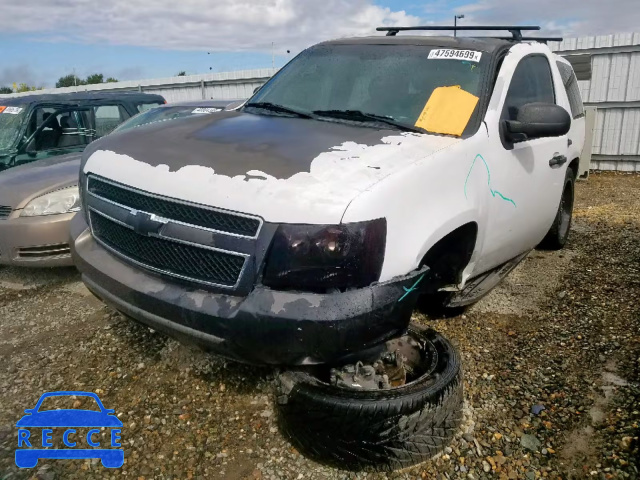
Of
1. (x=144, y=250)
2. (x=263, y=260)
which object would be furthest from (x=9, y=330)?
(x=263, y=260)

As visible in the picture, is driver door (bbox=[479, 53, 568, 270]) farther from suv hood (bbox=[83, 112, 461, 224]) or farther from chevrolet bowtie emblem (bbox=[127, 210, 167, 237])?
chevrolet bowtie emblem (bbox=[127, 210, 167, 237])

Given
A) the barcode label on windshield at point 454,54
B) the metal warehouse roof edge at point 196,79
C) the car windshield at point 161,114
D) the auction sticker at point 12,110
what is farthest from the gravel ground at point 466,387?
the metal warehouse roof edge at point 196,79

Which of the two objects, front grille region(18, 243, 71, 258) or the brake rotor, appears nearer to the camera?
the brake rotor

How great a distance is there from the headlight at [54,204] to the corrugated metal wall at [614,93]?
10.0 metres

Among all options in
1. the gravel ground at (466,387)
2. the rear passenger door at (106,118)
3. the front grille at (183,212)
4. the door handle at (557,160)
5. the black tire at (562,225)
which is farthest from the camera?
the rear passenger door at (106,118)

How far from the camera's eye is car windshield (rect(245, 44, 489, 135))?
284 centimetres

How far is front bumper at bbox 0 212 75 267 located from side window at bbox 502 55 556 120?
3.42 meters

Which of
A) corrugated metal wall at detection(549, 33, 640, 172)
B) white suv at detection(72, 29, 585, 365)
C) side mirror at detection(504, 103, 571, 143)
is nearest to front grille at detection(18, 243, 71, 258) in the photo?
white suv at detection(72, 29, 585, 365)

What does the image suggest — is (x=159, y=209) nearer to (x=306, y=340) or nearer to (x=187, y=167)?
(x=187, y=167)

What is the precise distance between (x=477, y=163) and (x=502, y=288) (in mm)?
1835

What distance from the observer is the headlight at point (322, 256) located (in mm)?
1863

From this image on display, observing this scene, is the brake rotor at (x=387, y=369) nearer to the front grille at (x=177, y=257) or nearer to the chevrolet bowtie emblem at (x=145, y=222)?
the front grille at (x=177, y=257)

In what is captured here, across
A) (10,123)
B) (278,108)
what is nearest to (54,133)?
(10,123)

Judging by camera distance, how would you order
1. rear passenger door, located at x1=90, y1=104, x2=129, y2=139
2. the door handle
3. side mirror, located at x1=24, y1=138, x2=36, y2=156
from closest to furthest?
the door handle
side mirror, located at x1=24, y1=138, x2=36, y2=156
rear passenger door, located at x1=90, y1=104, x2=129, y2=139
